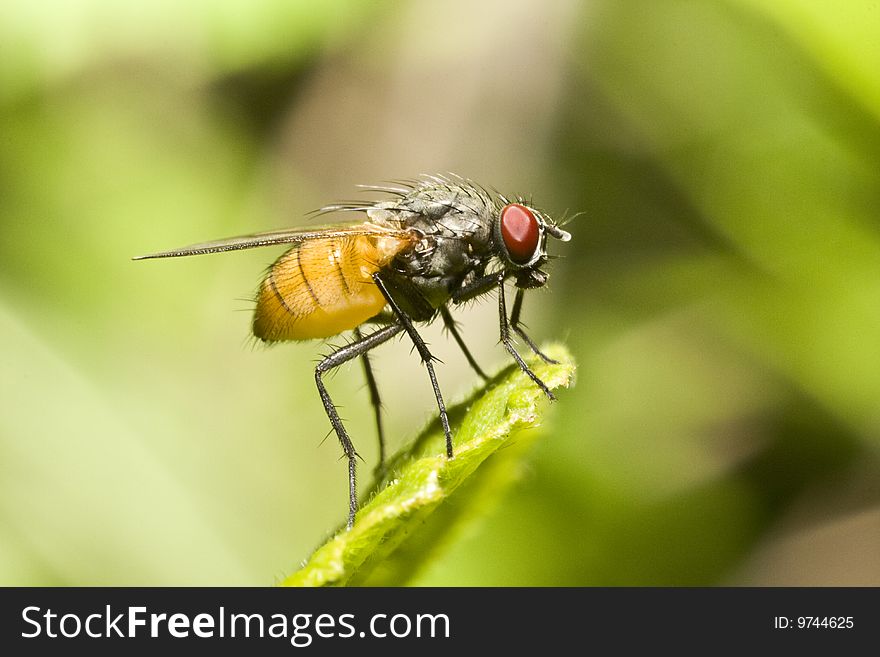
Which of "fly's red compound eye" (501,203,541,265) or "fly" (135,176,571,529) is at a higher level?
"fly's red compound eye" (501,203,541,265)

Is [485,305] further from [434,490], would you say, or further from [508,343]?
[434,490]

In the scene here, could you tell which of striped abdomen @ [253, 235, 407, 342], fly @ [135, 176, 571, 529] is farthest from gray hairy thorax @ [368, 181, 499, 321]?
striped abdomen @ [253, 235, 407, 342]

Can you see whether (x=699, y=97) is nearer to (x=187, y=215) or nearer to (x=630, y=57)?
(x=630, y=57)

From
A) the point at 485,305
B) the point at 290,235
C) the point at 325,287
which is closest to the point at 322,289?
the point at 325,287

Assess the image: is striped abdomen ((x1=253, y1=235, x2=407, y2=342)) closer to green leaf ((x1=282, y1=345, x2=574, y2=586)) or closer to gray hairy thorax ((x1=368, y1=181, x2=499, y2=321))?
gray hairy thorax ((x1=368, y1=181, x2=499, y2=321))

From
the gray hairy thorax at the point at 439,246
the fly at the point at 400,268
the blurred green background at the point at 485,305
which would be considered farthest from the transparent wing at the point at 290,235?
the blurred green background at the point at 485,305

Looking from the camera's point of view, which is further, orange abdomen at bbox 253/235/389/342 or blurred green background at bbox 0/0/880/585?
blurred green background at bbox 0/0/880/585
